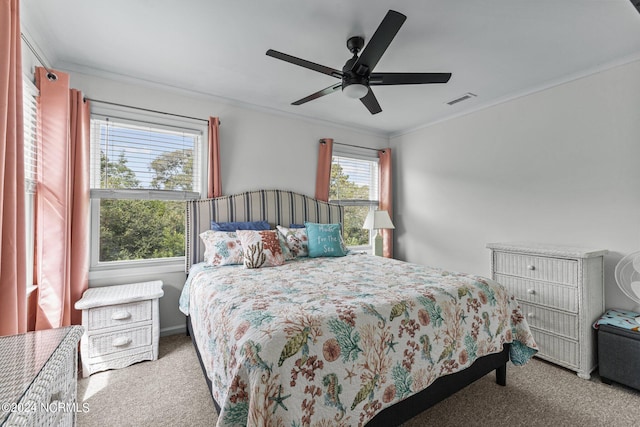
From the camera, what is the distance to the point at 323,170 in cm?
402

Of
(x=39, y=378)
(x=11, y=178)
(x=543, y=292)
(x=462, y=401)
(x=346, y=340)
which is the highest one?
(x=11, y=178)

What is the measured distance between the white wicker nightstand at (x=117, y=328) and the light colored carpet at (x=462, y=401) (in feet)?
0.33

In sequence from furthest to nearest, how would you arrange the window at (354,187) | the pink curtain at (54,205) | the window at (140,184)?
the window at (354,187), the window at (140,184), the pink curtain at (54,205)

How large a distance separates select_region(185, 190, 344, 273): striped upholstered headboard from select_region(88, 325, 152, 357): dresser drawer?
744mm

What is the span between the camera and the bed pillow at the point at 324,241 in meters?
3.16

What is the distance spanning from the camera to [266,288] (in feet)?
6.16

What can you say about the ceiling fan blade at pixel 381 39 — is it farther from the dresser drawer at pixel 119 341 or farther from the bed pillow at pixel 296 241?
the dresser drawer at pixel 119 341

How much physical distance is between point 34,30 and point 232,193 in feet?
6.62

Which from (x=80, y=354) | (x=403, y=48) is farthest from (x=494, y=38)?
(x=80, y=354)

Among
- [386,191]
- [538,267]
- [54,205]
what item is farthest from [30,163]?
[538,267]

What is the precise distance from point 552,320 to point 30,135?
178 inches

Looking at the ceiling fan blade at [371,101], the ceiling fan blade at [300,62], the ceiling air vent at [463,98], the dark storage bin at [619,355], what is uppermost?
the ceiling air vent at [463,98]

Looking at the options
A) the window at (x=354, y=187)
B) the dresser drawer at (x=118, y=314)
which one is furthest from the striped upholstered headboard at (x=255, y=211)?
the dresser drawer at (x=118, y=314)

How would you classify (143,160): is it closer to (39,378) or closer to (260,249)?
(260,249)
